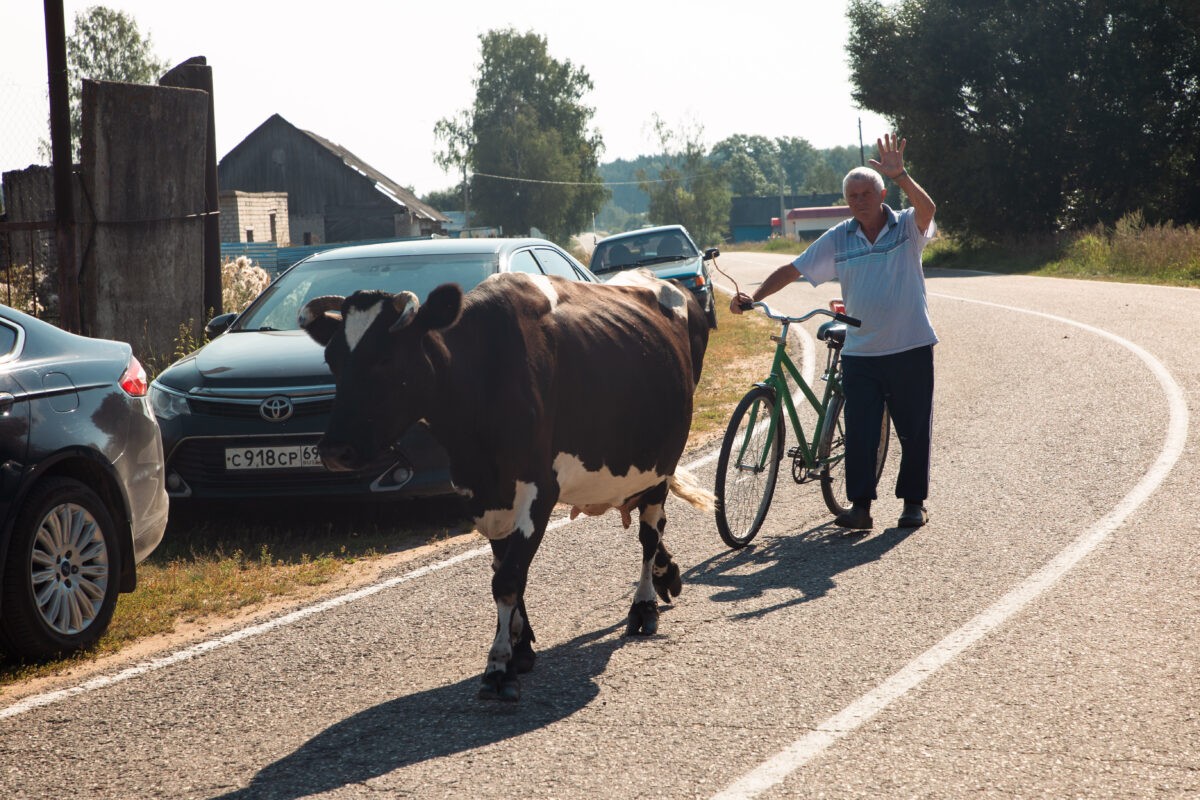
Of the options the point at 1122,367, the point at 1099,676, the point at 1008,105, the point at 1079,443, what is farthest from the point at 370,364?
the point at 1008,105

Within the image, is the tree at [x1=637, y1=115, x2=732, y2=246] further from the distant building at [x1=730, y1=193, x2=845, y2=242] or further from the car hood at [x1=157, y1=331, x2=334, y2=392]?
the car hood at [x1=157, y1=331, x2=334, y2=392]

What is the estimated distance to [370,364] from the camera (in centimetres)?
475

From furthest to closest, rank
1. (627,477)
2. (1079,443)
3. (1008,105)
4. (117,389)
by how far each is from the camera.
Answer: (1008,105) < (1079,443) < (117,389) < (627,477)

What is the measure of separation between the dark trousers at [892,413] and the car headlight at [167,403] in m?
4.13

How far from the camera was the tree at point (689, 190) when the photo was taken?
4407 inches

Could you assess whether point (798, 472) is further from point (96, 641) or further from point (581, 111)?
point (581, 111)

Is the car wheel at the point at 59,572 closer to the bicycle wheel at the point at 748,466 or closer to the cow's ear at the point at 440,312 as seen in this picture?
the cow's ear at the point at 440,312

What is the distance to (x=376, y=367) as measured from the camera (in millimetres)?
4762

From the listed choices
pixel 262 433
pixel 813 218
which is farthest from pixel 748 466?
pixel 813 218

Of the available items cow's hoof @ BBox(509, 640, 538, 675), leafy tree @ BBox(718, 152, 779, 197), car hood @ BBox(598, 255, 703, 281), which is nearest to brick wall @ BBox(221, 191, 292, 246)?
car hood @ BBox(598, 255, 703, 281)

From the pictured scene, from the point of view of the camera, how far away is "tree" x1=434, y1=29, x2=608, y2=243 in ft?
310

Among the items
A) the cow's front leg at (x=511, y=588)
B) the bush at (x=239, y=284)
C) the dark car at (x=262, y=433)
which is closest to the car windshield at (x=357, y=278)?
the dark car at (x=262, y=433)

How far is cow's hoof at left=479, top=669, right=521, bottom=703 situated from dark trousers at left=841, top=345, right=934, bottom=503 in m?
3.49

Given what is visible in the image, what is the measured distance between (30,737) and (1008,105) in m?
44.2
